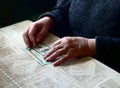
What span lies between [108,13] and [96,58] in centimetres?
23

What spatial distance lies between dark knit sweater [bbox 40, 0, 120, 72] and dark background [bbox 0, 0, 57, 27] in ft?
1.84

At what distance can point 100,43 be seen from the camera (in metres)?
0.98

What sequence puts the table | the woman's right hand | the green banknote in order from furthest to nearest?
1. the woman's right hand
2. the green banknote
3. the table

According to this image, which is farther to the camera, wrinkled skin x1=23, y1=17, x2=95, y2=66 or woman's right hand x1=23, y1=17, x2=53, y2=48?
woman's right hand x1=23, y1=17, x2=53, y2=48

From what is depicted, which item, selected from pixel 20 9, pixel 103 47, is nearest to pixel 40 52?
pixel 103 47

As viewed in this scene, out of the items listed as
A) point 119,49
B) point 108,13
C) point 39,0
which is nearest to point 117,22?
point 108,13

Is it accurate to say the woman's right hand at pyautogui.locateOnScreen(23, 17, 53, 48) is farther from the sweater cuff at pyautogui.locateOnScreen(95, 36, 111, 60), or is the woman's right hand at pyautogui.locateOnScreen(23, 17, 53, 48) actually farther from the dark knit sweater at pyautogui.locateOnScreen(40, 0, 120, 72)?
the sweater cuff at pyautogui.locateOnScreen(95, 36, 111, 60)

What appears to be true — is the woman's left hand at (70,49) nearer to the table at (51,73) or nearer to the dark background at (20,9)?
the table at (51,73)

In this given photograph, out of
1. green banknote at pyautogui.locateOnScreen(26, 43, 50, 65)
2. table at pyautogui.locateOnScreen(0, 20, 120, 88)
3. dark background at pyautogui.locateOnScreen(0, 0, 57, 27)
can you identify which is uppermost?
green banknote at pyautogui.locateOnScreen(26, 43, 50, 65)

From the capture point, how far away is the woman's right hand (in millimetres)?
1104

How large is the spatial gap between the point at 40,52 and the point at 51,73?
0.55ft

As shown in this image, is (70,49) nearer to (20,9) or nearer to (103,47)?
(103,47)

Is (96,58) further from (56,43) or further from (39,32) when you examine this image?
(39,32)

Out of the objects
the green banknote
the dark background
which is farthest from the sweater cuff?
the dark background
